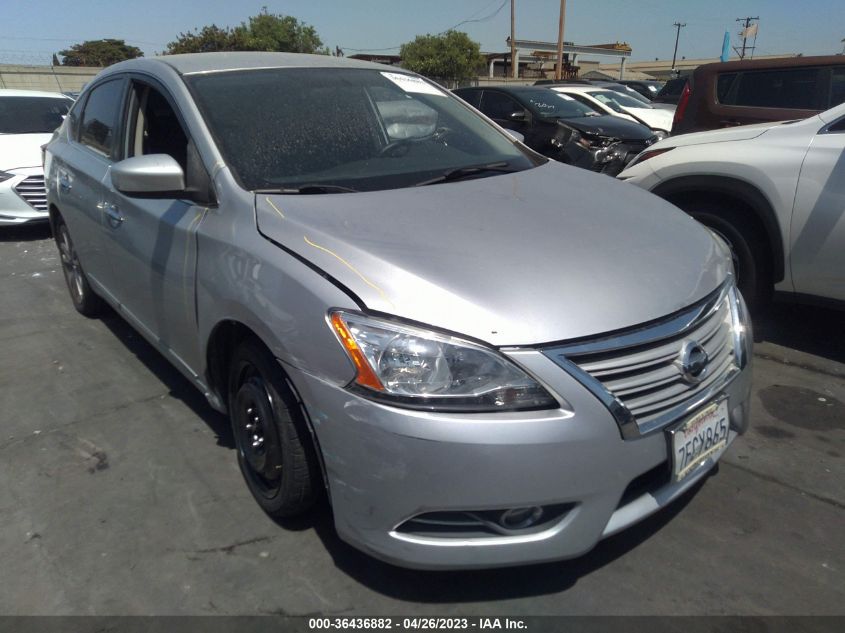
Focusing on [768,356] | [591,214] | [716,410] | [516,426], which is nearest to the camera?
[516,426]

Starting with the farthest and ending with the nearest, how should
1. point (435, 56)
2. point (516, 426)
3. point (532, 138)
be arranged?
Answer: point (435, 56) → point (532, 138) → point (516, 426)

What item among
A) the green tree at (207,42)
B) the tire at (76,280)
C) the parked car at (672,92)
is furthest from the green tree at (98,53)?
the tire at (76,280)

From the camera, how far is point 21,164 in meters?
Result: 7.39

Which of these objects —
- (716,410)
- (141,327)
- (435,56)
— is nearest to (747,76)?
(716,410)

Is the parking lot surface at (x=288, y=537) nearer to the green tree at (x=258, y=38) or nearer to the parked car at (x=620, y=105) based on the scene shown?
the parked car at (x=620, y=105)

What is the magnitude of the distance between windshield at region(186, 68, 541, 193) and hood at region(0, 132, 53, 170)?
545 cm

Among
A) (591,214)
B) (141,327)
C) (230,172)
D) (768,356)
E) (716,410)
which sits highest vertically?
(230,172)

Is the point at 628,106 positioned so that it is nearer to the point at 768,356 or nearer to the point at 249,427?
the point at 768,356

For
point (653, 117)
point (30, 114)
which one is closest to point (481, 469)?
point (30, 114)

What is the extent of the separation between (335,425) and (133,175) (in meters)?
1.35

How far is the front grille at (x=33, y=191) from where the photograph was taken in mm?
7285

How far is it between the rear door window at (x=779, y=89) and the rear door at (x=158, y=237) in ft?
17.5

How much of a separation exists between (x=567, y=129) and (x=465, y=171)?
243 inches

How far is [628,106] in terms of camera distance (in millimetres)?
12625
